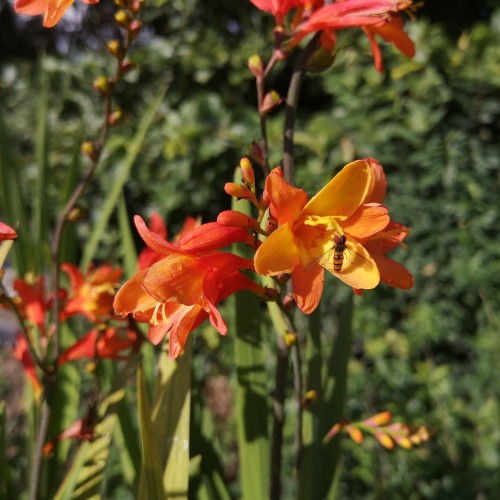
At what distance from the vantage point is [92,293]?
86cm

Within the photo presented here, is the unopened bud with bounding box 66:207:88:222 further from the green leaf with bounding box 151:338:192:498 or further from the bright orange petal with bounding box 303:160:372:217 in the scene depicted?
the bright orange petal with bounding box 303:160:372:217

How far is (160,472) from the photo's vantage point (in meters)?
0.67

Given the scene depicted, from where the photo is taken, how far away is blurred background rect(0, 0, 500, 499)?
1896 millimetres

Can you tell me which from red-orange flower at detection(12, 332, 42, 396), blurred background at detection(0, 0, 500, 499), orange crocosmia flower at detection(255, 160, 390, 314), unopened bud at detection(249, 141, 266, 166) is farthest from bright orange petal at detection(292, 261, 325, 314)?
blurred background at detection(0, 0, 500, 499)

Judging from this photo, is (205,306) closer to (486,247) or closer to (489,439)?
(489,439)

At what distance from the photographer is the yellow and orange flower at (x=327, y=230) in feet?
1.80

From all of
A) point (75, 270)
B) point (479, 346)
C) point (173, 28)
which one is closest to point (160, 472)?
point (75, 270)

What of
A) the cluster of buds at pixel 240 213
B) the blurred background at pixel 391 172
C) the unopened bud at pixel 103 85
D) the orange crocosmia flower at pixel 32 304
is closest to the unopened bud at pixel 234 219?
the cluster of buds at pixel 240 213

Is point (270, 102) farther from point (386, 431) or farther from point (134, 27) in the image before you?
point (386, 431)

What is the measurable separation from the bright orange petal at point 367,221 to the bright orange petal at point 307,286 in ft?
0.17

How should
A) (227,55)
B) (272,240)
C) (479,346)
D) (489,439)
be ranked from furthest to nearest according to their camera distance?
(227,55)
(479,346)
(489,439)
(272,240)

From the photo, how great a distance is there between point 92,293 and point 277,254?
1.33 feet

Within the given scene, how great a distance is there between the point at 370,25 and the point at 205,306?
0.38 m

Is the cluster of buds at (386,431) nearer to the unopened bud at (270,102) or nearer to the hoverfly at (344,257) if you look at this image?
the hoverfly at (344,257)
